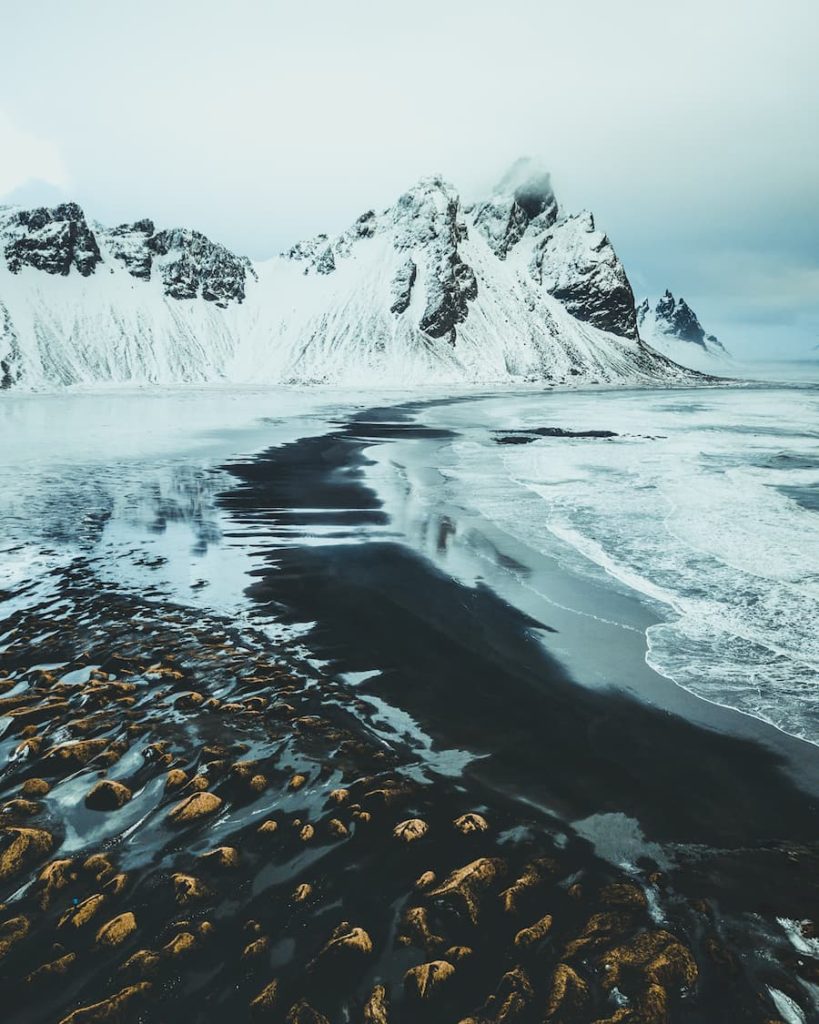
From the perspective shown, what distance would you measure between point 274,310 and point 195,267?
87.5ft

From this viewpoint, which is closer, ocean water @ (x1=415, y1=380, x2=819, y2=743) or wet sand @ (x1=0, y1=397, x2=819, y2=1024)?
wet sand @ (x1=0, y1=397, x2=819, y2=1024)

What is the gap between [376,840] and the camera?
4344 millimetres

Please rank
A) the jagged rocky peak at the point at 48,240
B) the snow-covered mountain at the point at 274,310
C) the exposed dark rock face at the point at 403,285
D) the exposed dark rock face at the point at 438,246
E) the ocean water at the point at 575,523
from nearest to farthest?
the ocean water at the point at 575,523 < the snow-covered mountain at the point at 274,310 < the jagged rocky peak at the point at 48,240 < the exposed dark rock face at the point at 438,246 < the exposed dark rock face at the point at 403,285

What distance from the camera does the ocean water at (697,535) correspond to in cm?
713

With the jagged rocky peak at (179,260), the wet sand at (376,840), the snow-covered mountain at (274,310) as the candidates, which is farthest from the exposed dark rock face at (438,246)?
the wet sand at (376,840)

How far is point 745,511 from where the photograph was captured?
15320mm

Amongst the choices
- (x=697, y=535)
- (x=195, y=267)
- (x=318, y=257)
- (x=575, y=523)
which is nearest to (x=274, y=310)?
(x=195, y=267)

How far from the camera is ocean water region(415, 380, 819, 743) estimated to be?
7.13 meters

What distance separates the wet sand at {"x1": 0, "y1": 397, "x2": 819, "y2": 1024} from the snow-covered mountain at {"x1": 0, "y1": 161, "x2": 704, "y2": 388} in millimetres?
130761

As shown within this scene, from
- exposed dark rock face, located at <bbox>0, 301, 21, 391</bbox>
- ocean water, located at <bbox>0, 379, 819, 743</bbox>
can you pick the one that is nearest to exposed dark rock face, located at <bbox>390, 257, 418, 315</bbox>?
exposed dark rock face, located at <bbox>0, 301, 21, 391</bbox>

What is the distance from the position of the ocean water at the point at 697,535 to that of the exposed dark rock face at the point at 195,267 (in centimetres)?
16370

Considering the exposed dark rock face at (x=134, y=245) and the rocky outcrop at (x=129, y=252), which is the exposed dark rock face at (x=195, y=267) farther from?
the exposed dark rock face at (x=134, y=245)

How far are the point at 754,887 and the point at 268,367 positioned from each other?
519 feet

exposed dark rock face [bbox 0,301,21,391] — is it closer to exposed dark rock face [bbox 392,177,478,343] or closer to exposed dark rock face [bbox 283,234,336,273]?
exposed dark rock face [bbox 283,234,336,273]
